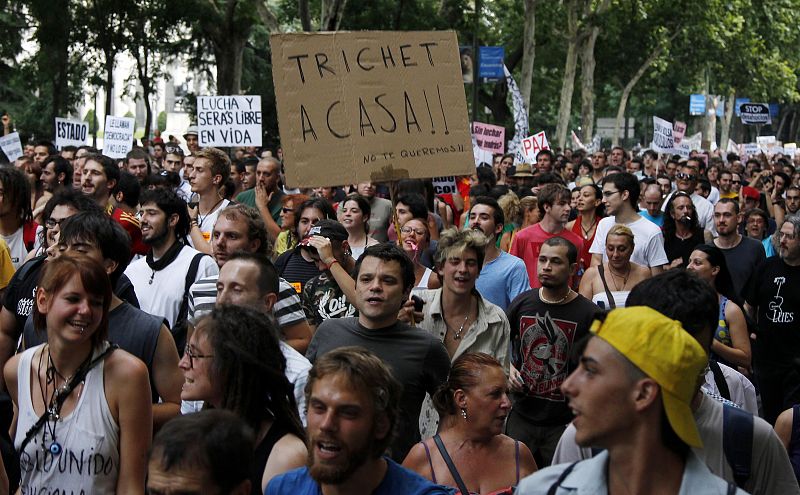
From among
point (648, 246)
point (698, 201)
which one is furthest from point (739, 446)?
point (698, 201)

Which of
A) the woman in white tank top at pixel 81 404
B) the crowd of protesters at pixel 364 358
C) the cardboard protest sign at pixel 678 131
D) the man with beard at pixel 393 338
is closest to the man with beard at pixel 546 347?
the crowd of protesters at pixel 364 358

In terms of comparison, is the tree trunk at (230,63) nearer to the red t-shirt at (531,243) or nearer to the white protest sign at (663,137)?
the white protest sign at (663,137)

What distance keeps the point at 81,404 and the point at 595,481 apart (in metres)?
1.93

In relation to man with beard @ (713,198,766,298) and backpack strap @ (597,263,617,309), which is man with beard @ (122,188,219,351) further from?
man with beard @ (713,198,766,298)

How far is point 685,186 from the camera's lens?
50.6 feet

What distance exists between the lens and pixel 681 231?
35.6ft

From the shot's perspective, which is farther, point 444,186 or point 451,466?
point 444,186

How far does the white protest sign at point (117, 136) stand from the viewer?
18.0m

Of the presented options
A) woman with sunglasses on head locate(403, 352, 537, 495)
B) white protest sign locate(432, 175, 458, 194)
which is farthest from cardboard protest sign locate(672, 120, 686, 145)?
woman with sunglasses on head locate(403, 352, 537, 495)

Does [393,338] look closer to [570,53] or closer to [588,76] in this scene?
[570,53]

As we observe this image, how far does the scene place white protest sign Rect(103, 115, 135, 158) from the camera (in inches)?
708

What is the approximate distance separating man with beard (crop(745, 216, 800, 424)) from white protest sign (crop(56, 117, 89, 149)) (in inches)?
486

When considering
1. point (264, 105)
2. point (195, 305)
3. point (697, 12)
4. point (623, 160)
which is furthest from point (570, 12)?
point (195, 305)

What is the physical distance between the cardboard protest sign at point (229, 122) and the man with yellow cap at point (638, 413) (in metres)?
13.0
